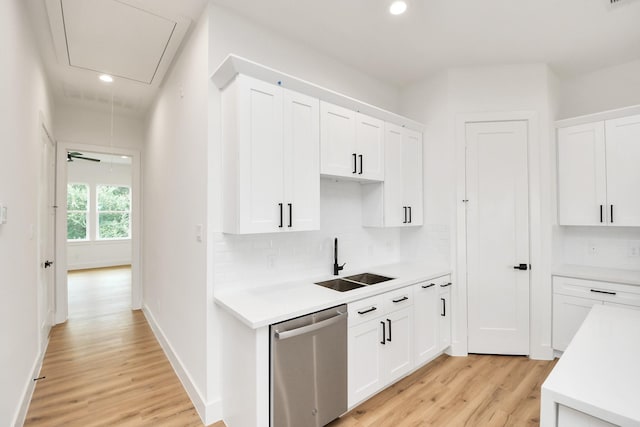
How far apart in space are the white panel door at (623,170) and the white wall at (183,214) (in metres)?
3.84

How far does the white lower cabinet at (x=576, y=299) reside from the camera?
2768 millimetres

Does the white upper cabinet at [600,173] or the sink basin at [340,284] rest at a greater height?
the white upper cabinet at [600,173]

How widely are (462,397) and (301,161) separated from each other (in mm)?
2335

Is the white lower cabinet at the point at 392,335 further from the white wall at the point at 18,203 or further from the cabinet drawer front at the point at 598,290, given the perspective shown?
the white wall at the point at 18,203

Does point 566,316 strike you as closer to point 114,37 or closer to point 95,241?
point 114,37

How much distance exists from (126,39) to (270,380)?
304 cm

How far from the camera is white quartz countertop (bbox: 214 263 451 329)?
1.80 m

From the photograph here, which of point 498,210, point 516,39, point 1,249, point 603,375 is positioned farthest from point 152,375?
point 516,39

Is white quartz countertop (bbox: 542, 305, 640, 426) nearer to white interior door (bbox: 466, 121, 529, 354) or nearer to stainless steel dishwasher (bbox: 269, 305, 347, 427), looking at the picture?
stainless steel dishwasher (bbox: 269, 305, 347, 427)

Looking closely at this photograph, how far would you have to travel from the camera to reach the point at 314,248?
9.37ft

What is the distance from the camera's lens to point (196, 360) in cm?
240

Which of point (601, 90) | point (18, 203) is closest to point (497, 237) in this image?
point (601, 90)

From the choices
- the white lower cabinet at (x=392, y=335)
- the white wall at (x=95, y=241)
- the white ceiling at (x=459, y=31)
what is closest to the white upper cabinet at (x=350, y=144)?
the white ceiling at (x=459, y=31)

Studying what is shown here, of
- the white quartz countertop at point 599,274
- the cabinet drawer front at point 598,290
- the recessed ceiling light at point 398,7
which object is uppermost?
the recessed ceiling light at point 398,7
